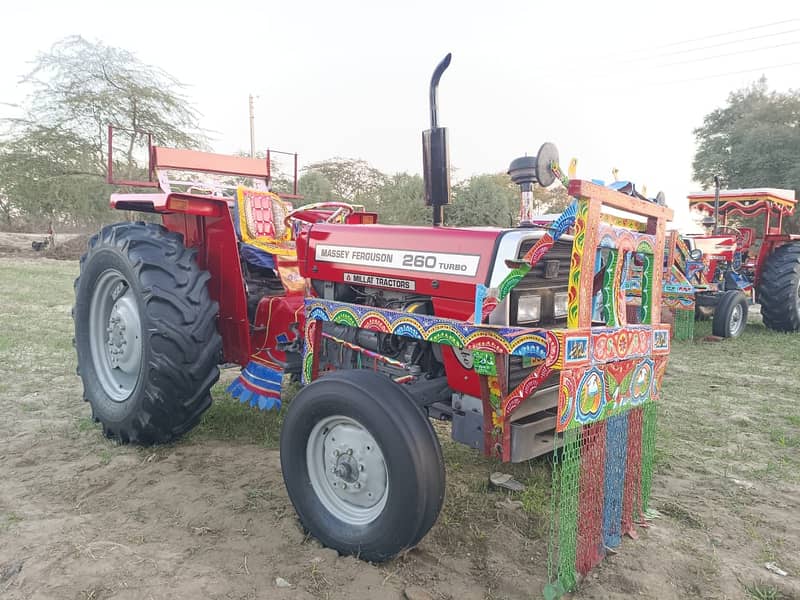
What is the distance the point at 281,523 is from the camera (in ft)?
8.55

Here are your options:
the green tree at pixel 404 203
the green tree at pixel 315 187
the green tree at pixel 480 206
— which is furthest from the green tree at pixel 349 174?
the green tree at pixel 480 206

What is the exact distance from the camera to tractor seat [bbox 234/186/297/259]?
13.1 ft

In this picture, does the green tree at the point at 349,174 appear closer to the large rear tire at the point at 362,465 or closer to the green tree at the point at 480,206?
the green tree at the point at 480,206

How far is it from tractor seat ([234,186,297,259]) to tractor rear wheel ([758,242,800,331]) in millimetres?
7474

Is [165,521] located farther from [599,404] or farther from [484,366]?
[599,404]

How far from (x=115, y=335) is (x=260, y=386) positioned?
0.96m

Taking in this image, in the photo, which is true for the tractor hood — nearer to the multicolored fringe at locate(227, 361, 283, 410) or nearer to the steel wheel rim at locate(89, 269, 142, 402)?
the multicolored fringe at locate(227, 361, 283, 410)

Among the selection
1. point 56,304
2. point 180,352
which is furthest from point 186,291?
point 56,304

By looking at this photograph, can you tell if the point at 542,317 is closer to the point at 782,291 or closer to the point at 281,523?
the point at 281,523

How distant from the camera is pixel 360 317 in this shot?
263 cm

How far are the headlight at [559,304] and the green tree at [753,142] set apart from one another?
69.1 ft

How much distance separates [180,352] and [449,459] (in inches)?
63.7

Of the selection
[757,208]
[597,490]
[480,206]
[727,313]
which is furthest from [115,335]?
[480,206]

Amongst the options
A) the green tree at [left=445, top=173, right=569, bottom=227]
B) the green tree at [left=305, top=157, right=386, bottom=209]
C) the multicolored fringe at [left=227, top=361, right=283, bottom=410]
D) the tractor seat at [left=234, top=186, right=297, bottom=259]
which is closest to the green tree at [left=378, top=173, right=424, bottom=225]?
the green tree at [left=445, top=173, right=569, bottom=227]
